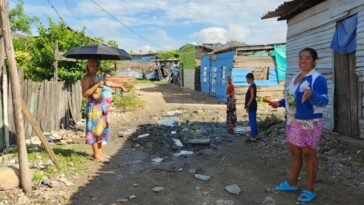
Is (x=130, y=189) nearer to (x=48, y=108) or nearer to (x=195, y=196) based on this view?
(x=195, y=196)

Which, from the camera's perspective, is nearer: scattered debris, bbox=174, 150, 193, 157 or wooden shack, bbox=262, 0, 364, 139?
wooden shack, bbox=262, 0, 364, 139

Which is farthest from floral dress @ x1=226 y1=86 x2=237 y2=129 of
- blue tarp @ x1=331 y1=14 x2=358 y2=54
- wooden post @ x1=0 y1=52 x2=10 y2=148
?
wooden post @ x1=0 y1=52 x2=10 y2=148

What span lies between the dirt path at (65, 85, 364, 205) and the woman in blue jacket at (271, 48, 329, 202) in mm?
590

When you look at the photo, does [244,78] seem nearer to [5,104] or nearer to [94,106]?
[94,106]

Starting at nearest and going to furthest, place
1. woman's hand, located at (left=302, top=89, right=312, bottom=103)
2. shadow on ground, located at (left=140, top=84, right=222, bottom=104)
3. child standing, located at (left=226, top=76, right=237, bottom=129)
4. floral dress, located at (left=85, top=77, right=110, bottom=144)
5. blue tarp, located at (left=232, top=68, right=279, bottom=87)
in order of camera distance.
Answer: woman's hand, located at (left=302, top=89, right=312, bottom=103), floral dress, located at (left=85, top=77, right=110, bottom=144), child standing, located at (left=226, top=76, right=237, bottom=129), blue tarp, located at (left=232, top=68, right=279, bottom=87), shadow on ground, located at (left=140, top=84, right=222, bottom=104)

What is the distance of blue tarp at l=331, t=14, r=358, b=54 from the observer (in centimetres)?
689

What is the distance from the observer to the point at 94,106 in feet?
20.2

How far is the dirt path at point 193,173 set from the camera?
190 inches

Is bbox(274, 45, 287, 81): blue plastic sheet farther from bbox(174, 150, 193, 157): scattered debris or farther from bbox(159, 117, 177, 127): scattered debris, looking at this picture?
bbox(174, 150, 193, 157): scattered debris

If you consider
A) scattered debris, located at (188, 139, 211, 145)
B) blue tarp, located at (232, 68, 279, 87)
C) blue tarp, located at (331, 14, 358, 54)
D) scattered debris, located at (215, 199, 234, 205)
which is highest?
blue tarp, located at (331, 14, 358, 54)

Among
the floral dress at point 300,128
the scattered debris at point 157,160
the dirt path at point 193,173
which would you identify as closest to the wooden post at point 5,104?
the dirt path at point 193,173

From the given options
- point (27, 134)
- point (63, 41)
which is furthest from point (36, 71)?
point (27, 134)

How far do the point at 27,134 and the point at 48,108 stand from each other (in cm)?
112

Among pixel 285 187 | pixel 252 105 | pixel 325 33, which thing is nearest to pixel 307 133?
pixel 285 187
